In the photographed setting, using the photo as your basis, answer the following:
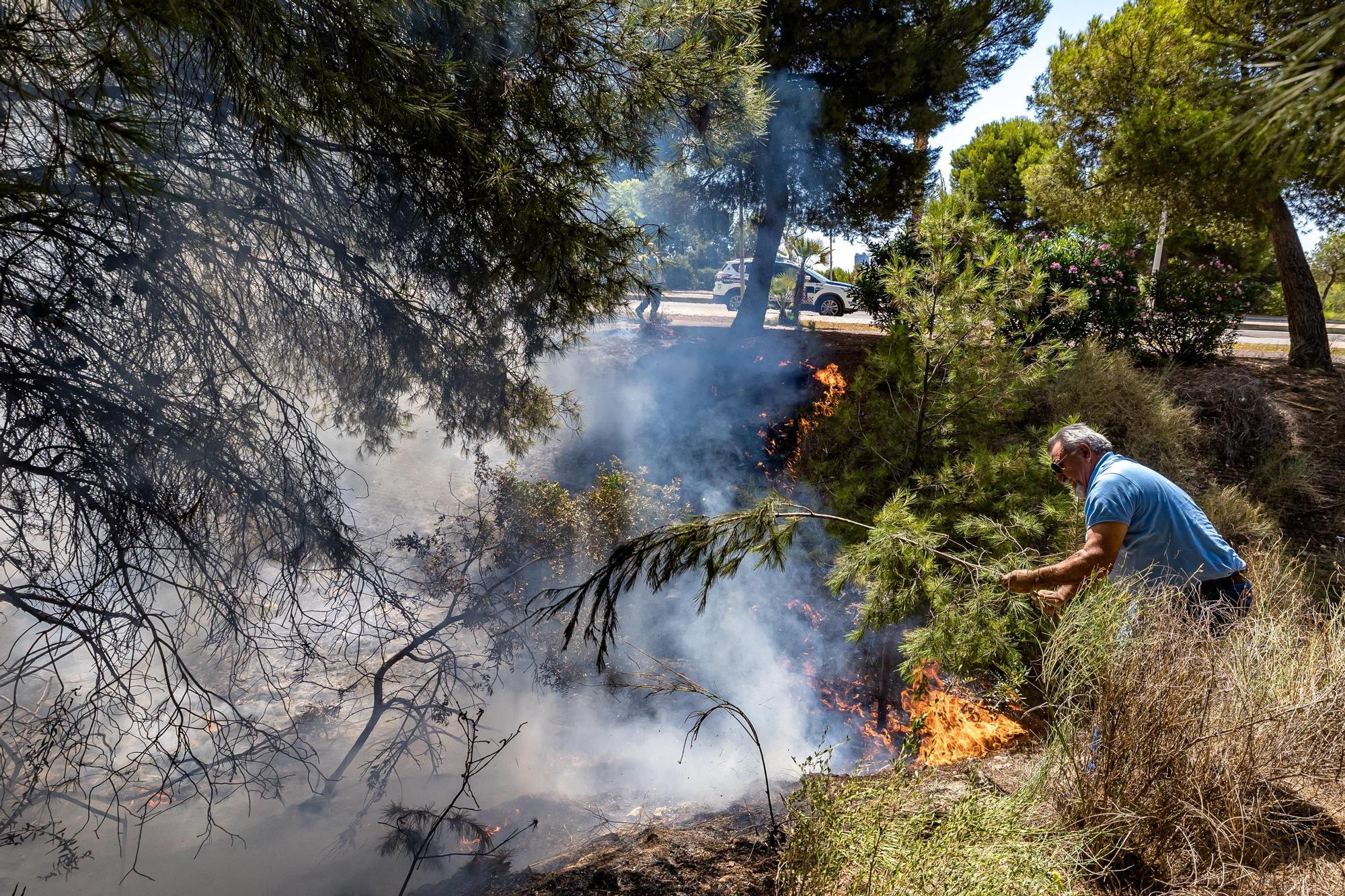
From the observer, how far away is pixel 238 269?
4316mm

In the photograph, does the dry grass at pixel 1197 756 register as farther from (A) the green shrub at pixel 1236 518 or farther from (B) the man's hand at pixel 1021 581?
(A) the green shrub at pixel 1236 518

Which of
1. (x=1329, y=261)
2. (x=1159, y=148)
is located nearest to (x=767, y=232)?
(x=1159, y=148)

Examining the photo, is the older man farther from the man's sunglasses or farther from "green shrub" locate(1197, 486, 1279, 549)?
"green shrub" locate(1197, 486, 1279, 549)

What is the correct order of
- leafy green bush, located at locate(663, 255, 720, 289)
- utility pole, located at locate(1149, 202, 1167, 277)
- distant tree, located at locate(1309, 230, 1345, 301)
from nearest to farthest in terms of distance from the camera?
utility pole, located at locate(1149, 202, 1167, 277), distant tree, located at locate(1309, 230, 1345, 301), leafy green bush, located at locate(663, 255, 720, 289)

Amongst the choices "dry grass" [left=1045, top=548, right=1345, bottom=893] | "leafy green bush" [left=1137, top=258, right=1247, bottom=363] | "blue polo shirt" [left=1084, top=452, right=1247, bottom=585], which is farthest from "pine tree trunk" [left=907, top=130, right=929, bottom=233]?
"dry grass" [left=1045, top=548, right=1345, bottom=893]

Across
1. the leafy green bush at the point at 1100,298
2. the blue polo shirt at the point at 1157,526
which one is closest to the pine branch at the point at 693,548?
the blue polo shirt at the point at 1157,526

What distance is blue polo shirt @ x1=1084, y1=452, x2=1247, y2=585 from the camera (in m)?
3.10

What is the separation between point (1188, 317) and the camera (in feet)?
28.5

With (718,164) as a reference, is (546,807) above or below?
below

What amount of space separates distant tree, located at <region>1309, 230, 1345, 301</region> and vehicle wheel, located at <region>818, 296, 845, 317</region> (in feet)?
40.2

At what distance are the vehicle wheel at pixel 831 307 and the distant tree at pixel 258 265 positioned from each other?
1301 centimetres

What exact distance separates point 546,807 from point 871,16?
Answer: 9.72m

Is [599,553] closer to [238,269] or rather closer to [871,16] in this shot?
[238,269]

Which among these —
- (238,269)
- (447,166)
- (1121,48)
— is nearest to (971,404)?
(447,166)
